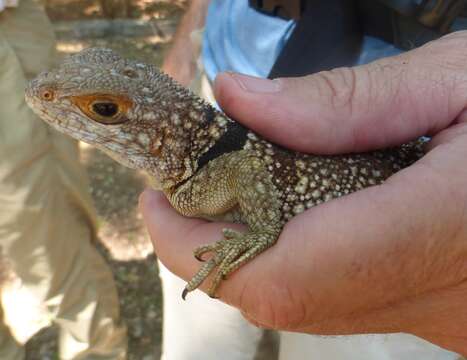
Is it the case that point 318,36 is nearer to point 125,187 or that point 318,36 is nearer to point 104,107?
point 104,107

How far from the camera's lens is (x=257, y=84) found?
6.55ft

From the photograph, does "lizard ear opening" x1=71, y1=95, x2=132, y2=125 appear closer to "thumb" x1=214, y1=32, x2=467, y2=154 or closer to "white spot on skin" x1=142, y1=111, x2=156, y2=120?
"white spot on skin" x1=142, y1=111, x2=156, y2=120

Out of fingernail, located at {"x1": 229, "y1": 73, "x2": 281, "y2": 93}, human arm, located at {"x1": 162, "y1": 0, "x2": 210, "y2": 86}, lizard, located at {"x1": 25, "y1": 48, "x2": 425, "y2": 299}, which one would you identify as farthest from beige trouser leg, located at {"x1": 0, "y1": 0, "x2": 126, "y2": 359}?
fingernail, located at {"x1": 229, "y1": 73, "x2": 281, "y2": 93}

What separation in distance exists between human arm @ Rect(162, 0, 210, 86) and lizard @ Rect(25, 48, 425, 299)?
144 cm

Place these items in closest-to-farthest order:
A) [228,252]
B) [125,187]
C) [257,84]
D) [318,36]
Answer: [228,252] < [257,84] < [318,36] < [125,187]

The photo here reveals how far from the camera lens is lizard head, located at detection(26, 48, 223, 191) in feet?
6.59

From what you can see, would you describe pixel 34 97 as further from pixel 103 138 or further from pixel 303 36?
pixel 303 36

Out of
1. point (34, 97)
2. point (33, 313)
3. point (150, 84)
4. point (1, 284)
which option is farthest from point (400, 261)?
point (1, 284)

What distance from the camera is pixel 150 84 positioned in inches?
84.7

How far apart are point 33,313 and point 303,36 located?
3.53 m

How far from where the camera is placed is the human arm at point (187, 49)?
143 inches

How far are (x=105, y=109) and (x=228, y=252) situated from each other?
702 millimetres

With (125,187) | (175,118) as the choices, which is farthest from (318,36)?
(125,187)

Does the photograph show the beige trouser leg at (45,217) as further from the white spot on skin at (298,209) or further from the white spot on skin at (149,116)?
the white spot on skin at (298,209)
